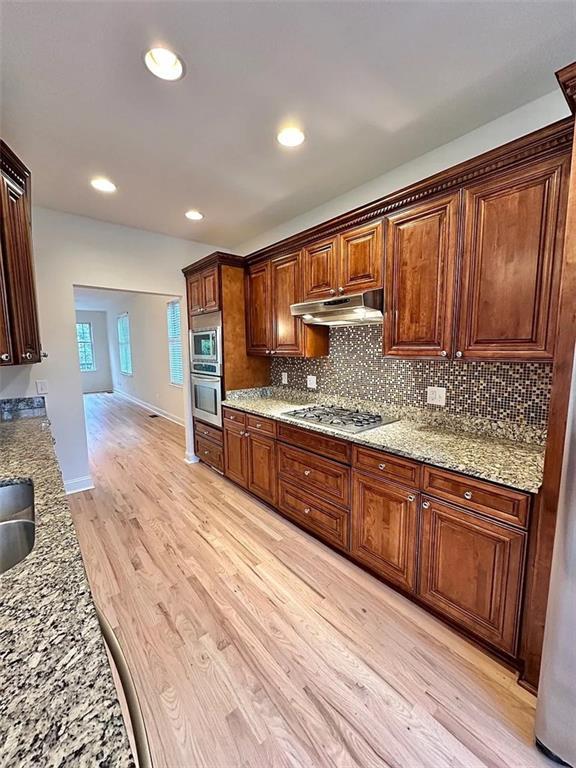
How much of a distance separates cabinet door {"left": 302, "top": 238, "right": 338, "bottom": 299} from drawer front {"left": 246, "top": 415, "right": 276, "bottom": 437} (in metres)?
1.15

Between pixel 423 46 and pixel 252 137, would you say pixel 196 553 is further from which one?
pixel 423 46

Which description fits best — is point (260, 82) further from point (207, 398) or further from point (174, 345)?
point (174, 345)

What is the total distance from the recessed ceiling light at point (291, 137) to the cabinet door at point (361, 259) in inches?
26.2

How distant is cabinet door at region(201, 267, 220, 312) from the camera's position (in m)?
3.43

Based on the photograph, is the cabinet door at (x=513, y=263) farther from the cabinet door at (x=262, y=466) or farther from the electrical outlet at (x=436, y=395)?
the cabinet door at (x=262, y=466)

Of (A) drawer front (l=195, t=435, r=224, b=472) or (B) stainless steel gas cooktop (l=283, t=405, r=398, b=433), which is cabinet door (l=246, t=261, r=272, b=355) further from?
(A) drawer front (l=195, t=435, r=224, b=472)

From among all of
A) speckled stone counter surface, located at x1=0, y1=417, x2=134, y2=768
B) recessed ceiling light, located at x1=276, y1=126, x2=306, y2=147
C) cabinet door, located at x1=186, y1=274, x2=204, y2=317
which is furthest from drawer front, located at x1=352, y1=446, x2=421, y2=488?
cabinet door, located at x1=186, y1=274, x2=204, y2=317

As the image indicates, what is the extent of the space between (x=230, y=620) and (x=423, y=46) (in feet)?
9.92

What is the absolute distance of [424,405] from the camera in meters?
2.36

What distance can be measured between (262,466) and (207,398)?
3.98 feet

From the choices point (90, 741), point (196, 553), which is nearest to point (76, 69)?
point (90, 741)

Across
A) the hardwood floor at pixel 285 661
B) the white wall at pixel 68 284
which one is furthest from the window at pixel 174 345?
the hardwood floor at pixel 285 661

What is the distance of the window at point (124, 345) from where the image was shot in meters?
8.59

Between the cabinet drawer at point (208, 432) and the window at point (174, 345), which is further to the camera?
the window at point (174, 345)
